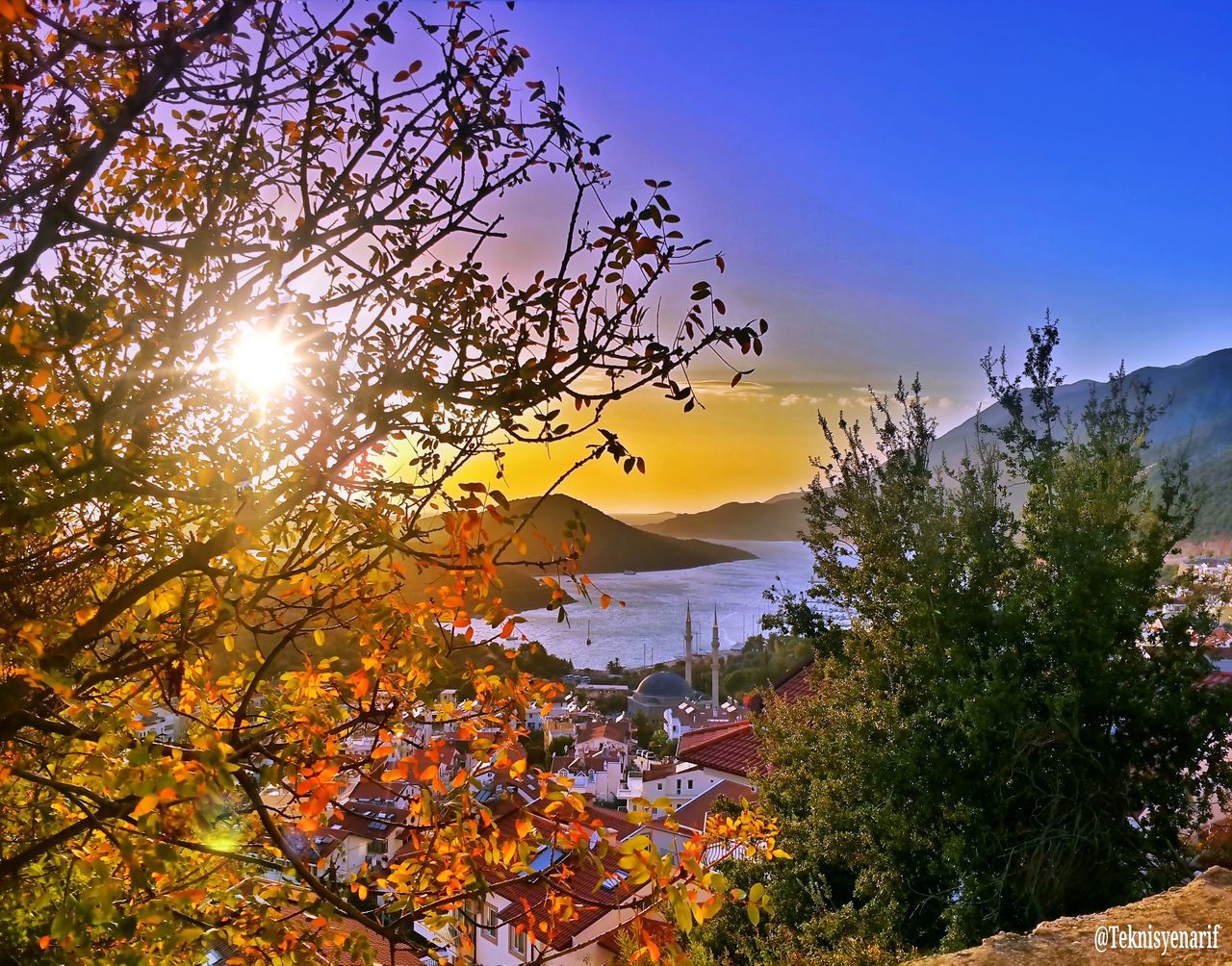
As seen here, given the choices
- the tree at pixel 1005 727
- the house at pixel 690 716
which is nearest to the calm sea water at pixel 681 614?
the house at pixel 690 716

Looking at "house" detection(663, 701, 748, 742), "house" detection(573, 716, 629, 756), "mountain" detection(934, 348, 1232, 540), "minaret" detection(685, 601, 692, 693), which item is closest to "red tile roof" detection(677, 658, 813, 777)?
"mountain" detection(934, 348, 1232, 540)

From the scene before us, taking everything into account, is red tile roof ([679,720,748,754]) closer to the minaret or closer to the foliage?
the foliage

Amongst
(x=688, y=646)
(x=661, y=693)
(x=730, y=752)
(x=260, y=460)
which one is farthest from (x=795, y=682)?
(x=688, y=646)

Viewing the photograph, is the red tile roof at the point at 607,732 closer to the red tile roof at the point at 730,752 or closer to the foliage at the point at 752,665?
the foliage at the point at 752,665

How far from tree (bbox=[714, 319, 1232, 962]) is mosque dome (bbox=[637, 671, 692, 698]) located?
4357cm

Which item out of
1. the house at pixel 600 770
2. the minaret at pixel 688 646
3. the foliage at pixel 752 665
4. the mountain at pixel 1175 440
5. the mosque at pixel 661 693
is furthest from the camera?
the minaret at pixel 688 646

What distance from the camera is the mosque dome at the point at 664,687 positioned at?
50.7m

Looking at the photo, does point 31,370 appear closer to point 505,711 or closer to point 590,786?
point 505,711

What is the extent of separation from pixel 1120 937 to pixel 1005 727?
9.82 ft

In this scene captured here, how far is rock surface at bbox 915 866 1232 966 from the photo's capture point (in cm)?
329

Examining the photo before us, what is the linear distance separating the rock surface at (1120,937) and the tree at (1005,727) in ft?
6.84

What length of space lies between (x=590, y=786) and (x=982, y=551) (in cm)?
2582

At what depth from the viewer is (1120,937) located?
354 cm

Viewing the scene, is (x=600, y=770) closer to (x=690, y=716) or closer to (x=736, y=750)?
(x=690, y=716)
